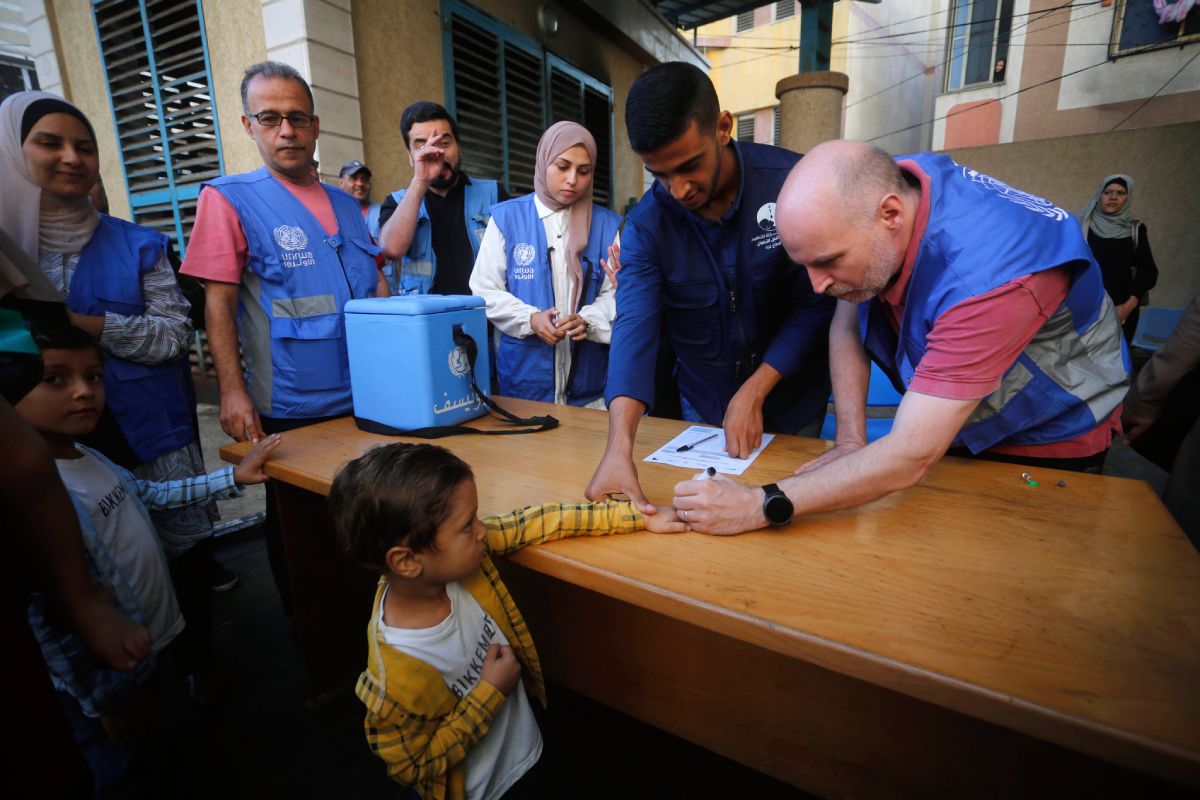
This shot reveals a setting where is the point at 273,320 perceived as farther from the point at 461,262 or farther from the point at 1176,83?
the point at 1176,83

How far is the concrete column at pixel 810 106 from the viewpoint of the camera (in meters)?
6.01

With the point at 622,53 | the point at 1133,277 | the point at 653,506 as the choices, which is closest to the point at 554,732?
the point at 653,506

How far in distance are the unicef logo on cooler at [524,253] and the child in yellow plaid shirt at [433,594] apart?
1525 millimetres

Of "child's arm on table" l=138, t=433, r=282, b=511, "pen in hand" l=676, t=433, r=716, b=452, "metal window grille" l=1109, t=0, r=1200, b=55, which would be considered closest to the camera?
"pen in hand" l=676, t=433, r=716, b=452

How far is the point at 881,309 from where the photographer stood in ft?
4.58

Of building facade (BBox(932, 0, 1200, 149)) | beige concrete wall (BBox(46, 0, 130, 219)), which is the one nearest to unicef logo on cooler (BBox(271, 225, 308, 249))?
beige concrete wall (BBox(46, 0, 130, 219))

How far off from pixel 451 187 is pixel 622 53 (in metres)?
5.40

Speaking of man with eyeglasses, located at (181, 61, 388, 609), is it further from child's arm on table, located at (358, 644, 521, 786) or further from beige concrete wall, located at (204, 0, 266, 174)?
beige concrete wall, located at (204, 0, 266, 174)

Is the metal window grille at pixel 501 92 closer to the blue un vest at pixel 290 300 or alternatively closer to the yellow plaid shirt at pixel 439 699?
the blue un vest at pixel 290 300

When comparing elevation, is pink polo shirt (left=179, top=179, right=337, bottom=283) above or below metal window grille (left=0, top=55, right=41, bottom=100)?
below

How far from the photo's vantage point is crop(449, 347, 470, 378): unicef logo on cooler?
1.74 meters

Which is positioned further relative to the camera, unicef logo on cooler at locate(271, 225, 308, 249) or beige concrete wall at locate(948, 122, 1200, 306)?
beige concrete wall at locate(948, 122, 1200, 306)

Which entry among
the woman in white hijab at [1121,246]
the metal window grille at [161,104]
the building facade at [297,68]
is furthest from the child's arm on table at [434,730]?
the woman in white hijab at [1121,246]

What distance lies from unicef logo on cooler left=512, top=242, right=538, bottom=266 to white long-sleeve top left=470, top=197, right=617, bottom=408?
0.18 ft
